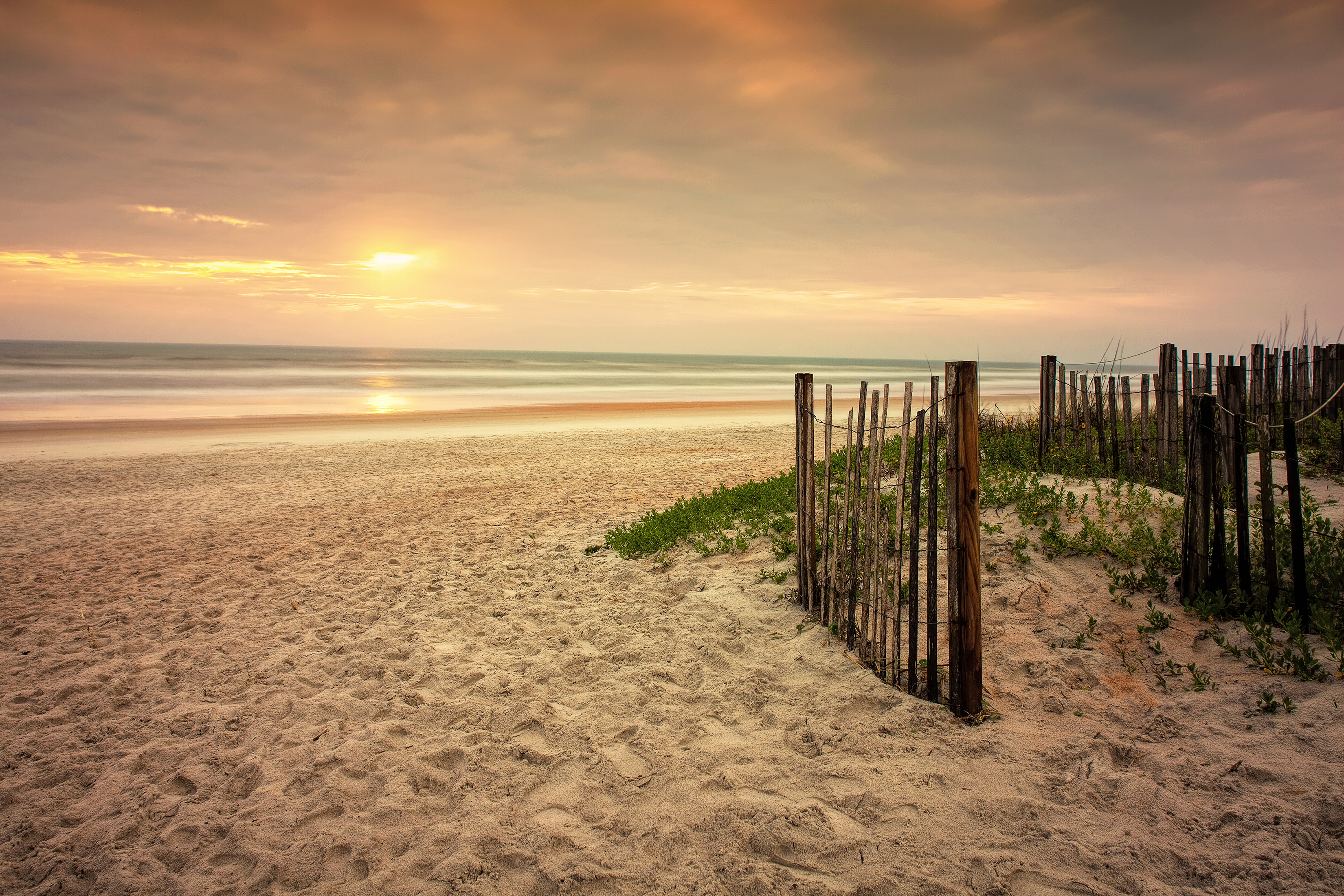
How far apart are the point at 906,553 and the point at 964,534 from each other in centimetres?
232

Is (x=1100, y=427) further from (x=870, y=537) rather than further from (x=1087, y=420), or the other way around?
(x=870, y=537)

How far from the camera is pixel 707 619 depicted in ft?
16.6

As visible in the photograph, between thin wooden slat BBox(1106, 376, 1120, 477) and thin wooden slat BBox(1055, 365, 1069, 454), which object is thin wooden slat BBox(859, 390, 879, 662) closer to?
thin wooden slat BBox(1106, 376, 1120, 477)

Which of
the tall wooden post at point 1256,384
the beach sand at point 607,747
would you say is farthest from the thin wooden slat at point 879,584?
the tall wooden post at point 1256,384

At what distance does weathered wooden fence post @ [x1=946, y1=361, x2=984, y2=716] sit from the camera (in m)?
3.34

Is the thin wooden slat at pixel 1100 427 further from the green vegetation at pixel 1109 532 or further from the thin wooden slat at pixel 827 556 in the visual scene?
the thin wooden slat at pixel 827 556

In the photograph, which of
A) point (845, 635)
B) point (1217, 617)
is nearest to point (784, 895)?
point (845, 635)

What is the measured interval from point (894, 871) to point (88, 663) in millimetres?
5379

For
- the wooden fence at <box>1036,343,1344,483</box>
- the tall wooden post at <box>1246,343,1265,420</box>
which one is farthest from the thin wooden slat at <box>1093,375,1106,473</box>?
the tall wooden post at <box>1246,343,1265,420</box>

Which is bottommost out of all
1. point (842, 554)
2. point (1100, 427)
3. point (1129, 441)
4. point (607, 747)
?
point (607, 747)

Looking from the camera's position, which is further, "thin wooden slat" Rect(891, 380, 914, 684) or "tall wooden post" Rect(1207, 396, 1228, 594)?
"tall wooden post" Rect(1207, 396, 1228, 594)

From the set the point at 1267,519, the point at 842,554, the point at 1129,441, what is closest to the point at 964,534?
the point at 842,554

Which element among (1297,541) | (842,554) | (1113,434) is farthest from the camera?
(1113,434)

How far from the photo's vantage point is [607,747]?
362cm
